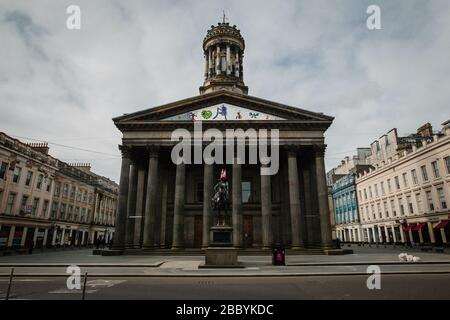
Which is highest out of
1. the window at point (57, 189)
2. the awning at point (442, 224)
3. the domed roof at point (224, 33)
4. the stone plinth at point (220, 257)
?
the domed roof at point (224, 33)

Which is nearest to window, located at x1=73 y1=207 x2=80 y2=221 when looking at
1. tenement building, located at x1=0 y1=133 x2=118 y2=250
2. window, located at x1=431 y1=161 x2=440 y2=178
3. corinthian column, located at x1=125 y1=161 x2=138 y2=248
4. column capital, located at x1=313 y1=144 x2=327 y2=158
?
tenement building, located at x1=0 y1=133 x2=118 y2=250

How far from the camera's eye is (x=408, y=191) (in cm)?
3950

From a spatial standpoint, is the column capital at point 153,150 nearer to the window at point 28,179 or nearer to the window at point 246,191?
the window at point 246,191

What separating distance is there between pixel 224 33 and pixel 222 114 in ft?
68.4

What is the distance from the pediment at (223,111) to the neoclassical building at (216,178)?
0.34 feet

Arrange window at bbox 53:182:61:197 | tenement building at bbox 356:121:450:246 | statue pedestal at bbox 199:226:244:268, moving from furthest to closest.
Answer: window at bbox 53:182:61:197 < tenement building at bbox 356:121:450:246 < statue pedestal at bbox 199:226:244:268

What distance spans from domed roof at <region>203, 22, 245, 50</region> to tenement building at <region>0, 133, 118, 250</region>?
3043 centimetres

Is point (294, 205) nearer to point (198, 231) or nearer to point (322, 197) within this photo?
point (322, 197)

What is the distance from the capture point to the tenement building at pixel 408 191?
33250mm

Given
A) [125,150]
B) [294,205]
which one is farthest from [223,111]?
[294,205]

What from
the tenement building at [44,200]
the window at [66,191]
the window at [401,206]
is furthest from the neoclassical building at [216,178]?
the window at [66,191]

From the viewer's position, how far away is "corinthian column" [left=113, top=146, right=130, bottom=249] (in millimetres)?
26188

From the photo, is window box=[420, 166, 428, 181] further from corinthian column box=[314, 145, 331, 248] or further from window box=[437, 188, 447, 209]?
corinthian column box=[314, 145, 331, 248]
